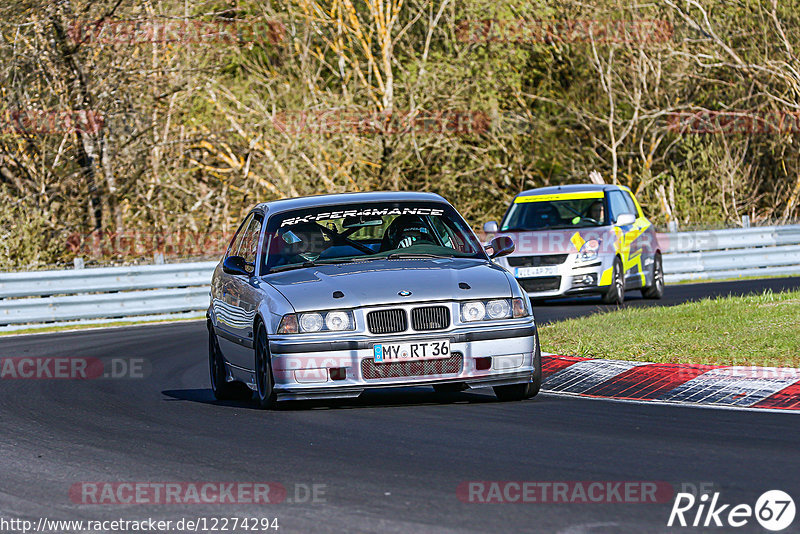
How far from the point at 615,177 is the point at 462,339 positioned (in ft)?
81.6

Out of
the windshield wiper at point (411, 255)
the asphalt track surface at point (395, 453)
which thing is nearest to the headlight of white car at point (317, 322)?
the asphalt track surface at point (395, 453)

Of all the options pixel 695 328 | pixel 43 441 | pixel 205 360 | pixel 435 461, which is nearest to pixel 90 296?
pixel 205 360

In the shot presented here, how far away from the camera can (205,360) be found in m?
15.3

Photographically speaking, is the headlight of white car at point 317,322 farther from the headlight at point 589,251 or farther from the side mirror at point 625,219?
the side mirror at point 625,219

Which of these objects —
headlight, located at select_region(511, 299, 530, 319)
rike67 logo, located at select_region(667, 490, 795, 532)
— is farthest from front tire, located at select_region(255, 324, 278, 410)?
rike67 logo, located at select_region(667, 490, 795, 532)

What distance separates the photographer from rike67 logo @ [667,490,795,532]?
5.65 m

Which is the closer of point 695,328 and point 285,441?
point 285,441

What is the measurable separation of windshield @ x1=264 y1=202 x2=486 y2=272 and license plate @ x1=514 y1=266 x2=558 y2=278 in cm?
926

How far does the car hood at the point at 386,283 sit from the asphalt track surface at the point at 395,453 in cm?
79

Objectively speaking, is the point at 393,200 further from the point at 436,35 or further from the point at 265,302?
the point at 436,35

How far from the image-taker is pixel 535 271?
67.3 feet

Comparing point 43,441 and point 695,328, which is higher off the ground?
point 43,441

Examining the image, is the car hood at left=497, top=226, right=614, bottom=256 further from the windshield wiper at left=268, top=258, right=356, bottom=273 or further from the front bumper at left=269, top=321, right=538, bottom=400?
the front bumper at left=269, top=321, right=538, bottom=400

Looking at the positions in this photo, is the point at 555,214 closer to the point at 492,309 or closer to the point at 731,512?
the point at 492,309
